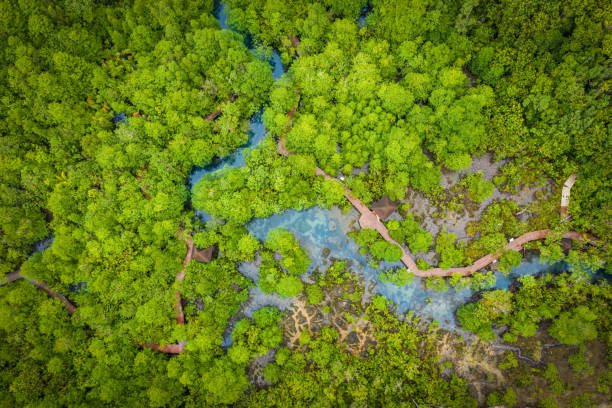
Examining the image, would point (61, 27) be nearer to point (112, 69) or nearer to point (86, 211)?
point (112, 69)

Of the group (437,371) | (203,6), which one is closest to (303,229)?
(437,371)

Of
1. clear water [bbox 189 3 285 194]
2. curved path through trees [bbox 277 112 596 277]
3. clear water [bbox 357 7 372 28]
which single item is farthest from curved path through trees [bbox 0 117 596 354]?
clear water [bbox 357 7 372 28]

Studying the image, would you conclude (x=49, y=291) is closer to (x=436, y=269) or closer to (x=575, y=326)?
(x=436, y=269)

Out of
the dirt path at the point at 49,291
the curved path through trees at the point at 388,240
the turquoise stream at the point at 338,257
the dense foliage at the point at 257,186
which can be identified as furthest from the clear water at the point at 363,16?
the dirt path at the point at 49,291

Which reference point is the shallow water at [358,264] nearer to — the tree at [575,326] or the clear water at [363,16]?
the tree at [575,326]

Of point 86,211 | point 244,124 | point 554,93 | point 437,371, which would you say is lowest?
point 86,211

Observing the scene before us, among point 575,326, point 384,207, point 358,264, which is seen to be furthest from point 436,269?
point 575,326

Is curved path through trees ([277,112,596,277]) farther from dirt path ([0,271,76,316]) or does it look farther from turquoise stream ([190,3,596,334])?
dirt path ([0,271,76,316])

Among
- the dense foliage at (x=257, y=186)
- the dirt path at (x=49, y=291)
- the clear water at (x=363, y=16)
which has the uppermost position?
the clear water at (x=363, y=16)
